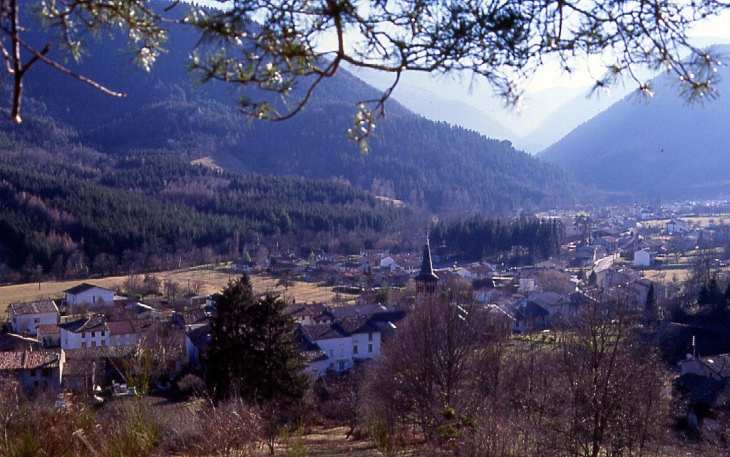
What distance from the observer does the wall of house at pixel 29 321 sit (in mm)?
20062

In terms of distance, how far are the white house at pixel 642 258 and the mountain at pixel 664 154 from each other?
50762 millimetres

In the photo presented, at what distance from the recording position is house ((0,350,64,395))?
1306cm

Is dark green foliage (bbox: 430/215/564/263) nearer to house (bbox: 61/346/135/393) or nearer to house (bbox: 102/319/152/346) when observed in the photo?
house (bbox: 102/319/152/346)

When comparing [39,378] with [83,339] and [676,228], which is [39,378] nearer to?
[83,339]

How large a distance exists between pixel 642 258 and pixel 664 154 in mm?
64243

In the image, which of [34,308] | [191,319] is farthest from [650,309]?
[34,308]

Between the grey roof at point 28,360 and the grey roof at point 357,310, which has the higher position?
the grey roof at point 28,360

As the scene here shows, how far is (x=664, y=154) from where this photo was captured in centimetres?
8981

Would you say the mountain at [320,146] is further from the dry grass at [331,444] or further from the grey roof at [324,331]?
the dry grass at [331,444]

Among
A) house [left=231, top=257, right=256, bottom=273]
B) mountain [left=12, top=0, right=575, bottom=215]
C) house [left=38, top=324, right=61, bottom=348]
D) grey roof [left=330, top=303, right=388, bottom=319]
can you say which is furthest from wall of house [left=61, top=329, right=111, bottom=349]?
mountain [left=12, top=0, right=575, bottom=215]

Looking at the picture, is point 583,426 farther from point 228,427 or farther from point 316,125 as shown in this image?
point 316,125

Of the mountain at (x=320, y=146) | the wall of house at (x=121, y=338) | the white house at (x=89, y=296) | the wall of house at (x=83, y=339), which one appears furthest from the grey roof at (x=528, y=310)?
the mountain at (x=320, y=146)

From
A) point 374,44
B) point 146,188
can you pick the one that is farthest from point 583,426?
point 146,188

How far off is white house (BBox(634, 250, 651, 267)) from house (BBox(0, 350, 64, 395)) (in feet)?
97.8
